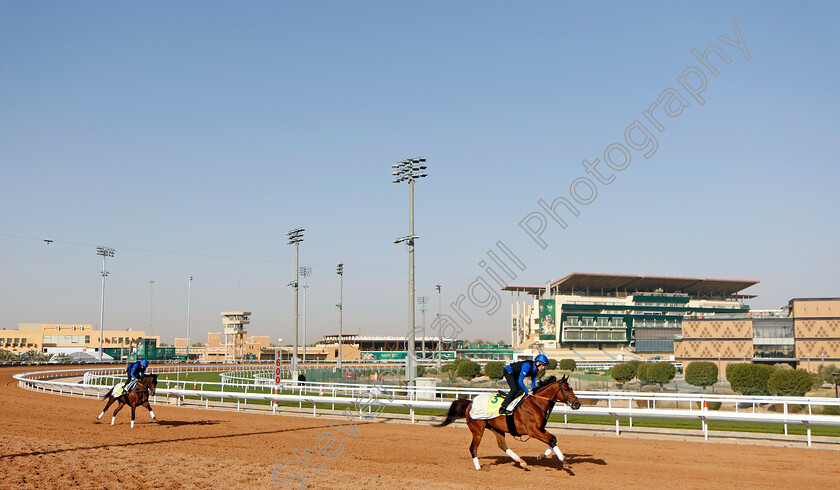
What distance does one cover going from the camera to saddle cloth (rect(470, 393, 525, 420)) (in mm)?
11789

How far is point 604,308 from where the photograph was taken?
109875mm

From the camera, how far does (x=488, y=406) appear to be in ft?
39.3

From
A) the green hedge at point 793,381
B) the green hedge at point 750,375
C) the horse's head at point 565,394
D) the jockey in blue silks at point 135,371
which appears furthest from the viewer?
the green hedge at point 750,375

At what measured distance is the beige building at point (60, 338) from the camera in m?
123

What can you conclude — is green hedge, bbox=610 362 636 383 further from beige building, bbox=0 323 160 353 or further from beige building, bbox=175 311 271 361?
beige building, bbox=0 323 160 353

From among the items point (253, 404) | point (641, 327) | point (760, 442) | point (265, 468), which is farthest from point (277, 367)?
point (641, 327)

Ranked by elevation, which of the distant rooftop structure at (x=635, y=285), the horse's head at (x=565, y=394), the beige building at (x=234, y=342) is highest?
the distant rooftop structure at (x=635, y=285)

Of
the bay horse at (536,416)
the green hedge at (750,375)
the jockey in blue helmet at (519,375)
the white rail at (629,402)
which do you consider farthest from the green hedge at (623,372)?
the jockey in blue helmet at (519,375)

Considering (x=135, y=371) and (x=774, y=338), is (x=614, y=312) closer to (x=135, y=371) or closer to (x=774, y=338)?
(x=774, y=338)

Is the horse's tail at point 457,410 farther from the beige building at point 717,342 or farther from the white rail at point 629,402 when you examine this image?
the beige building at point 717,342

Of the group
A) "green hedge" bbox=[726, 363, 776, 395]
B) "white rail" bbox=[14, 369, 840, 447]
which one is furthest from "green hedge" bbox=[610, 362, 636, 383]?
"white rail" bbox=[14, 369, 840, 447]

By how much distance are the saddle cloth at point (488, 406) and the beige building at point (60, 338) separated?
10982cm

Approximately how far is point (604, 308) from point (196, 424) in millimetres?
97526

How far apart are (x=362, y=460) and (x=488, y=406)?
114 inches
